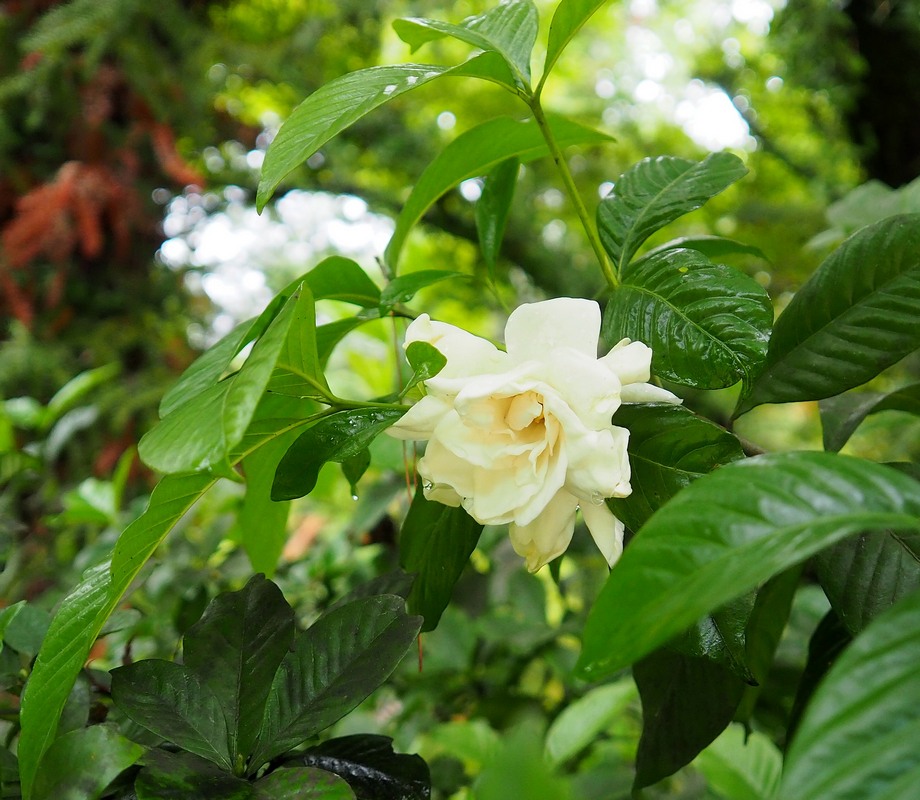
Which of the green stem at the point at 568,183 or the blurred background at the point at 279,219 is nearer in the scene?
the green stem at the point at 568,183

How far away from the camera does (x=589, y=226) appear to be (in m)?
0.42

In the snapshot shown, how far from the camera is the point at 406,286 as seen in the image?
43 cm

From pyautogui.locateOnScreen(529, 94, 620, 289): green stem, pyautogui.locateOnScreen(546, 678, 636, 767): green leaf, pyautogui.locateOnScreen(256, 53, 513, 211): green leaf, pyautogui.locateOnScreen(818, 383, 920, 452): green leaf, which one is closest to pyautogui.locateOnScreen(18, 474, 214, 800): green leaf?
pyautogui.locateOnScreen(256, 53, 513, 211): green leaf

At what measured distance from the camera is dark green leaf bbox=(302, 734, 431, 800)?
13.5 inches

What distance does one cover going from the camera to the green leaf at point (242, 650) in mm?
346

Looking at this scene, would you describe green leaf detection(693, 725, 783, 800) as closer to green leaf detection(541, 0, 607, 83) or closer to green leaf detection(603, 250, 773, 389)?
green leaf detection(603, 250, 773, 389)

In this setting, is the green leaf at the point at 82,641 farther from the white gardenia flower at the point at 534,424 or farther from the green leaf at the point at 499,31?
the green leaf at the point at 499,31

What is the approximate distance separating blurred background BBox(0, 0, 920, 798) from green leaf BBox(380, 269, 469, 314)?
0.39 meters

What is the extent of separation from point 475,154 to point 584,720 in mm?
548

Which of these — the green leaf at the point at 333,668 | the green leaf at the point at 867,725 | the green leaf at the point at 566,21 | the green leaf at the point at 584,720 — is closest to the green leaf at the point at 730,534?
the green leaf at the point at 867,725

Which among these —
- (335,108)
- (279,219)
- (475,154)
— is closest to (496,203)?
(475,154)

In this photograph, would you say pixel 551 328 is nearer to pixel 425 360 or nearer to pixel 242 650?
pixel 425 360

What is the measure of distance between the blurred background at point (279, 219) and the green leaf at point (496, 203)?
1.22 ft

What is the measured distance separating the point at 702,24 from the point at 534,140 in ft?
9.16
